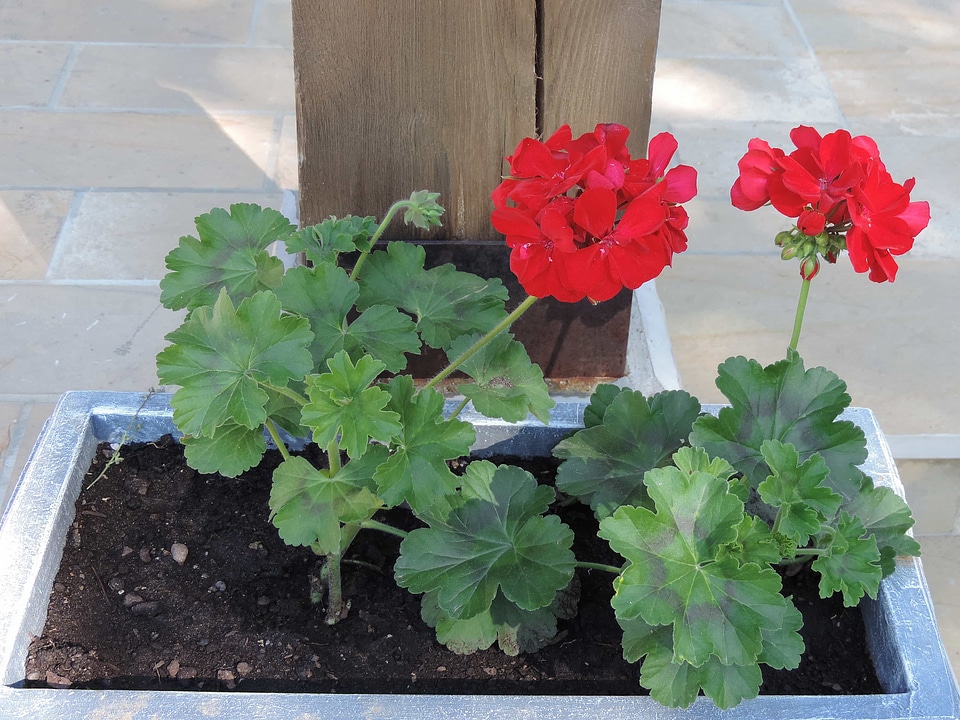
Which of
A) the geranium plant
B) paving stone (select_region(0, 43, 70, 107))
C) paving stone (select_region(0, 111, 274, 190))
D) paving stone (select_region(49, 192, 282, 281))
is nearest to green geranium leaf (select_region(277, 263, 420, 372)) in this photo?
the geranium plant

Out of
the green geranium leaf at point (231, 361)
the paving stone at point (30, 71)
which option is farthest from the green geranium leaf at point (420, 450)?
the paving stone at point (30, 71)

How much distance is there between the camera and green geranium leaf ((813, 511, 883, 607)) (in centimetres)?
100

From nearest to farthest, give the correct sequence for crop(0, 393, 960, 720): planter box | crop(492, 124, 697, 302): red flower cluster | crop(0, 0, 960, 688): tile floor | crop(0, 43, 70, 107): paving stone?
1. crop(492, 124, 697, 302): red flower cluster
2. crop(0, 393, 960, 720): planter box
3. crop(0, 0, 960, 688): tile floor
4. crop(0, 43, 70, 107): paving stone

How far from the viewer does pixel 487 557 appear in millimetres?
1041

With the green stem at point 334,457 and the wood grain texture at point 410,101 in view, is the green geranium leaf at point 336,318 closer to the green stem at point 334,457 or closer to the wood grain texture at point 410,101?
the green stem at point 334,457

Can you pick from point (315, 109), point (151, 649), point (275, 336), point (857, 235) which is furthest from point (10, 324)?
point (857, 235)

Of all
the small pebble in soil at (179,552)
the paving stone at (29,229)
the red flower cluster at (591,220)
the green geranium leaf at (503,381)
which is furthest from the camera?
the paving stone at (29,229)

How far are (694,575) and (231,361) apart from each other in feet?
1.53

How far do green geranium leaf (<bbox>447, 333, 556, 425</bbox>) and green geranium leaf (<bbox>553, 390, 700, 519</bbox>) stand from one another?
98 millimetres

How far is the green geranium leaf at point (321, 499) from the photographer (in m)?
0.99

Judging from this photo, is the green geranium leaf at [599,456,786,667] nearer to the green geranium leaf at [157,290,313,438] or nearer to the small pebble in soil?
the green geranium leaf at [157,290,313,438]

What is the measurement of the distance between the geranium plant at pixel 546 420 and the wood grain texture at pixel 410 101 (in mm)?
230

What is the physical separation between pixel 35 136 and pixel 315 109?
1517 mm

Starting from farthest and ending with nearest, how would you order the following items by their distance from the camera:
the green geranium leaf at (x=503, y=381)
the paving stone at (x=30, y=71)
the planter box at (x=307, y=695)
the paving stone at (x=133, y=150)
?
the paving stone at (x=30, y=71) → the paving stone at (x=133, y=150) → the green geranium leaf at (x=503, y=381) → the planter box at (x=307, y=695)
